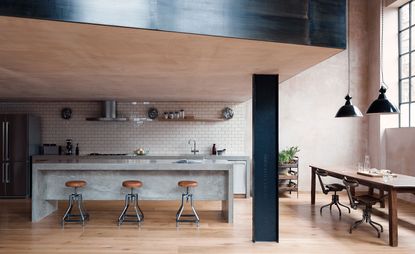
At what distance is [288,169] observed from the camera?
27.0 ft

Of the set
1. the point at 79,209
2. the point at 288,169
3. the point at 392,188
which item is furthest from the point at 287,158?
the point at 79,209

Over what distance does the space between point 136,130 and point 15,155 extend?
8.83 ft

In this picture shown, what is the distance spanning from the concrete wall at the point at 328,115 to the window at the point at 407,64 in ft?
2.82

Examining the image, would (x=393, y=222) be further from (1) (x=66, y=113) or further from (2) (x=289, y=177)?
(1) (x=66, y=113)

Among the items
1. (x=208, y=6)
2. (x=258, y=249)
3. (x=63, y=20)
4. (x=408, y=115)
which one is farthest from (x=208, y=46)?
(x=408, y=115)

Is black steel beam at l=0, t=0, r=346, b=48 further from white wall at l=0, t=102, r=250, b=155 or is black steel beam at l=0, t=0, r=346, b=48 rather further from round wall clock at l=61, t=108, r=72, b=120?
round wall clock at l=61, t=108, r=72, b=120

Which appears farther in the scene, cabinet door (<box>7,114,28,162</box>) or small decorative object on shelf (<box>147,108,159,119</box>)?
small decorative object on shelf (<box>147,108,159,119</box>)

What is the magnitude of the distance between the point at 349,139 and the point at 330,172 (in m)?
2.73

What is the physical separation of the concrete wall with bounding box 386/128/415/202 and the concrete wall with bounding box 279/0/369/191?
773 mm

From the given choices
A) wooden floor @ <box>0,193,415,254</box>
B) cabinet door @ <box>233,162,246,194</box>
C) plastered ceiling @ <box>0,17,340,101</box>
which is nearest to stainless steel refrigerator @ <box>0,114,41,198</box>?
wooden floor @ <box>0,193,415,254</box>

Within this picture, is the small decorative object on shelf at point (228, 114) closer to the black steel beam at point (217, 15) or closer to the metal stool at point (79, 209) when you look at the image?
the metal stool at point (79, 209)

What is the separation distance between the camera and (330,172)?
6266 mm

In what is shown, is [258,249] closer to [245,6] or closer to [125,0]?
[245,6]

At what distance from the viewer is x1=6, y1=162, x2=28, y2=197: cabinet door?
25.1 feet
